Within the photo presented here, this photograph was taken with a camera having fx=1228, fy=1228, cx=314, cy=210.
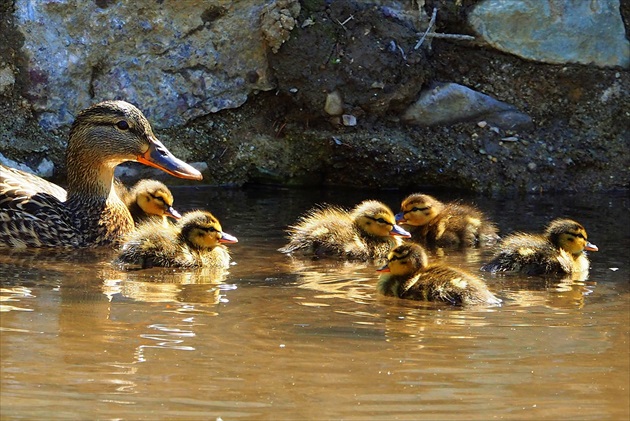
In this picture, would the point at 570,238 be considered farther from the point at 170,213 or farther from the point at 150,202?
the point at 150,202

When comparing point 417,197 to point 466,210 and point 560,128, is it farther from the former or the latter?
point 560,128

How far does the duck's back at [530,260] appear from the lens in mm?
6848

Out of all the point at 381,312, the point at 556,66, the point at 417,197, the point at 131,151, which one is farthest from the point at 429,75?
the point at 381,312

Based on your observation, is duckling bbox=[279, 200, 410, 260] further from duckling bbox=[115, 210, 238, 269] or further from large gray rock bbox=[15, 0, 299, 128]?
large gray rock bbox=[15, 0, 299, 128]

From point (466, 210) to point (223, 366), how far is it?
3739 mm

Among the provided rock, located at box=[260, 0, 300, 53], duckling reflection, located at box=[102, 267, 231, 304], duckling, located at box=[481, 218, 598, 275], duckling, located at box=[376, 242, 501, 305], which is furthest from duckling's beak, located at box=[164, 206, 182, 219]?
rock, located at box=[260, 0, 300, 53]

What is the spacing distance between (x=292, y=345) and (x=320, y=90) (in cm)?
475

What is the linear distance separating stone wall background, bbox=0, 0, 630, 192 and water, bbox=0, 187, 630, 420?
2.27 metres

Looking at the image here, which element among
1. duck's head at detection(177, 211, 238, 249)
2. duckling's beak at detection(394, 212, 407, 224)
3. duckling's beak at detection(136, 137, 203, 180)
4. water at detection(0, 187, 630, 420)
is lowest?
water at detection(0, 187, 630, 420)

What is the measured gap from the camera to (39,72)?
30.2 ft

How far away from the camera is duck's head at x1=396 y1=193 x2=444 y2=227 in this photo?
7973 millimetres

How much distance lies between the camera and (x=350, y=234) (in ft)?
24.3

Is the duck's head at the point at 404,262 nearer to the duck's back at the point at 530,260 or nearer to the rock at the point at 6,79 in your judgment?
the duck's back at the point at 530,260

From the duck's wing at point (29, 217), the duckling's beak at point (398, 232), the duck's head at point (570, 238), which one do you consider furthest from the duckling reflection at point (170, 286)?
the duck's head at point (570, 238)
